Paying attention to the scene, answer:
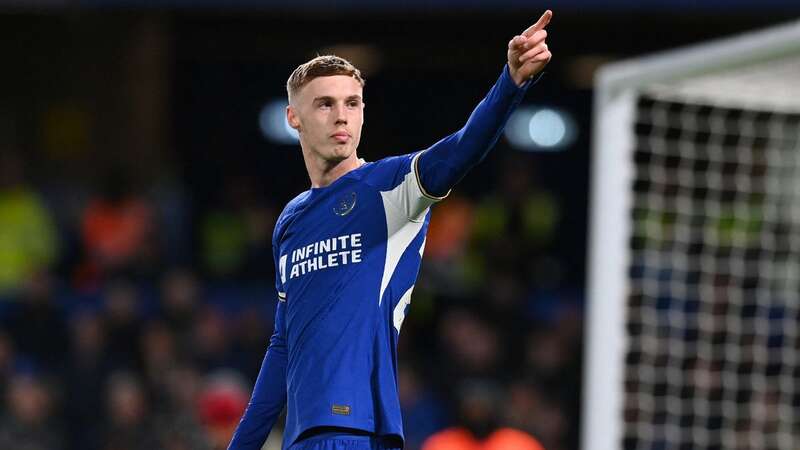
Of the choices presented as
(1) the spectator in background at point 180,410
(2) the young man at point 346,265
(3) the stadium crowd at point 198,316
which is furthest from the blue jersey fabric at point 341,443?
(1) the spectator in background at point 180,410

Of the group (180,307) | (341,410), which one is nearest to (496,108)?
(341,410)

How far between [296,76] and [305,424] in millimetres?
900

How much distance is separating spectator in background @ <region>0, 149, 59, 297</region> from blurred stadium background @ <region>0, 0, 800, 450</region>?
0.02 metres

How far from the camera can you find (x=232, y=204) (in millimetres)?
12023

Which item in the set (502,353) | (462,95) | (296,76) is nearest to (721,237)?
(502,353)

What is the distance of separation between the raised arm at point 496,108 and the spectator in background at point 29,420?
6918mm

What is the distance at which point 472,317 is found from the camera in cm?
1053

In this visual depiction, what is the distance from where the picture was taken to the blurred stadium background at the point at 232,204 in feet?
32.4

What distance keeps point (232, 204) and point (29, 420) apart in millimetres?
2980

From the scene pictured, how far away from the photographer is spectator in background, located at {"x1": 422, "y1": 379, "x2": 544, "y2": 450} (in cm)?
880

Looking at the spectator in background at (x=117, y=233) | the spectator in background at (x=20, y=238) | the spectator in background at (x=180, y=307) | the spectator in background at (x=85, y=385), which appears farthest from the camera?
the spectator in background at (x=20, y=238)

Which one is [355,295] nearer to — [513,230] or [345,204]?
[345,204]

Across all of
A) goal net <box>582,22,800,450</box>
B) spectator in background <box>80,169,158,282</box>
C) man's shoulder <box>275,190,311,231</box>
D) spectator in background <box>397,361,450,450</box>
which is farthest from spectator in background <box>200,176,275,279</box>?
man's shoulder <box>275,190,311,231</box>

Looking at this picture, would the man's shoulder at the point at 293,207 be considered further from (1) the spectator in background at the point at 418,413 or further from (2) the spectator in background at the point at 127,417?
(1) the spectator in background at the point at 418,413
